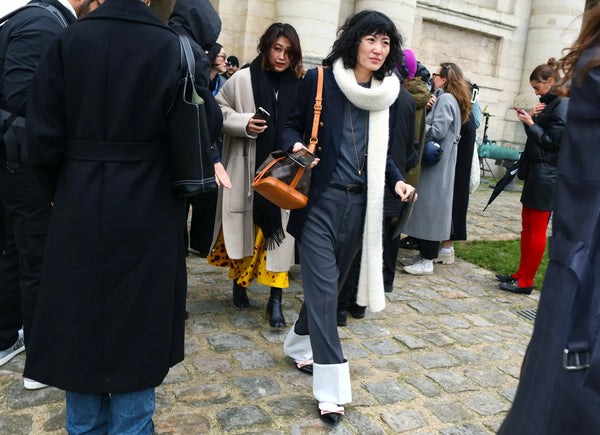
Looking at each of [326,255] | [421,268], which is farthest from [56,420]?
[421,268]

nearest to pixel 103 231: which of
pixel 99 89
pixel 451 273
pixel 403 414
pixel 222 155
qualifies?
pixel 99 89

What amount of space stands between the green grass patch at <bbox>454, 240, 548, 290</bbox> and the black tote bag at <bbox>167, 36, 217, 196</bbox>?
15.7 ft

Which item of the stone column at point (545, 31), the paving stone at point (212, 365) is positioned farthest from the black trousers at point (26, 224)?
the stone column at point (545, 31)

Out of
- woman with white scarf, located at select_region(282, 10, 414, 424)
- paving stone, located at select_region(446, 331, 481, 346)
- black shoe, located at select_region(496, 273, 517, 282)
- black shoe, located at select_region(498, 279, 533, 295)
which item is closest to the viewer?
woman with white scarf, located at select_region(282, 10, 414, 424)

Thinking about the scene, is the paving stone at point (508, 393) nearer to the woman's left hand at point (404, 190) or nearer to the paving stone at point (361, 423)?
the paving stone at point (361, 423)

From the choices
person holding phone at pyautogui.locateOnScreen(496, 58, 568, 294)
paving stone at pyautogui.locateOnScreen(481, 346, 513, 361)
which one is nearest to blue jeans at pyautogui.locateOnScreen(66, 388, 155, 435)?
paving stone at pyautogui.locateOnScreen(481, 346, 513, 361)

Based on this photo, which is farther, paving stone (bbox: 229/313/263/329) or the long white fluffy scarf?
paving stone (bbox: 229/313/263/329)

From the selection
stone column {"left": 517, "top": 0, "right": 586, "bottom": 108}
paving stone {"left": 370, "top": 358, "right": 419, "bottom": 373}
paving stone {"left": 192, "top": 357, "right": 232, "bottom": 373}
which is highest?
stone column {"left": 517, "top": 0, "right": 586, "bottom": 108}

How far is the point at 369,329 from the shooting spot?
461cm

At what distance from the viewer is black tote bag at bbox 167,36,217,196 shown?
241cm

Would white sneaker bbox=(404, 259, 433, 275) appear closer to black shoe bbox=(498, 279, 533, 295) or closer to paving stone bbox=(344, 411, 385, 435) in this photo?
black shoe bbox=(498, 279, 533, 295)

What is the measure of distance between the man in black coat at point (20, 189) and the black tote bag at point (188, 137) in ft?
2.37

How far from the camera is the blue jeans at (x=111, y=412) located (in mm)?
2561

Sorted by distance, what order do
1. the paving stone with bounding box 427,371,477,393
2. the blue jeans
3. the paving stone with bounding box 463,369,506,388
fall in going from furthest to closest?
the paving stone with bounding box 463,369,506,388 → the paving stone with bounding box 427,371,477,393 → the blue jeans
